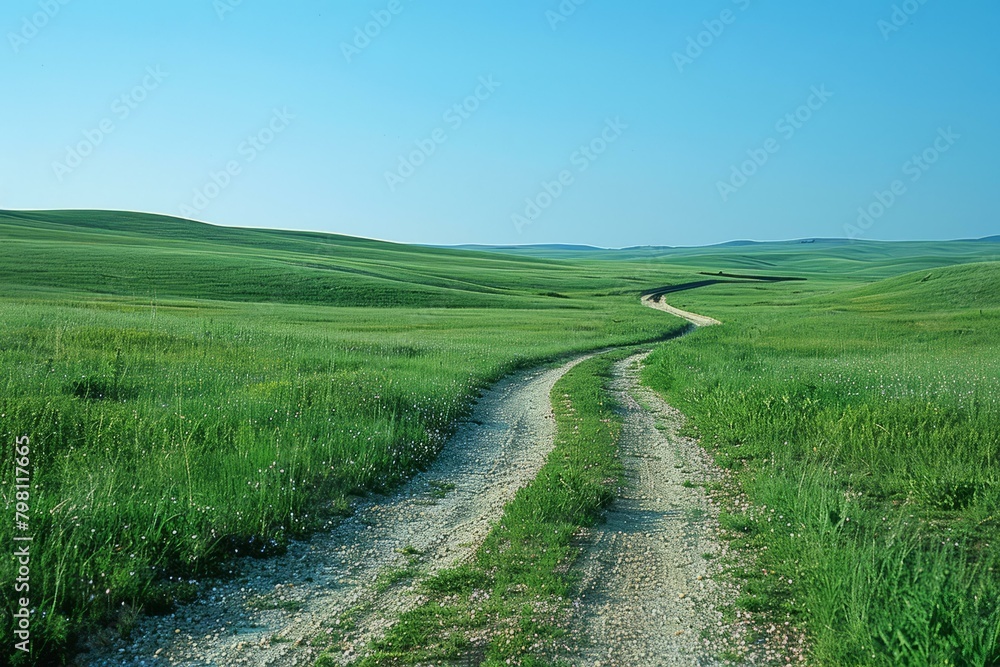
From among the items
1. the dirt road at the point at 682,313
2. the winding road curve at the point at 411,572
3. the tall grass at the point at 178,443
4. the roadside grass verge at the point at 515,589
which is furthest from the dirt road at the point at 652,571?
the dirt road at the point at 682,313

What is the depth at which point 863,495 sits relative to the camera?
356 inches

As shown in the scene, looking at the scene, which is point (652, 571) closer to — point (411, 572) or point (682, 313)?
point (411, 572)

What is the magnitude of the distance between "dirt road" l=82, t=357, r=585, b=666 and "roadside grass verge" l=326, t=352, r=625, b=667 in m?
0.27

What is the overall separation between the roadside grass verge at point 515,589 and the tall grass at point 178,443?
2.08 meters

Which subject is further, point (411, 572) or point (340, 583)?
point (411, 572)

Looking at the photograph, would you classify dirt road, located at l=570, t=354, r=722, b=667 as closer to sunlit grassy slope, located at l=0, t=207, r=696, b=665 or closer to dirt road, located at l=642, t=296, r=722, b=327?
sunlit grassy slope, located at l=0, t=207, r=696, b=665

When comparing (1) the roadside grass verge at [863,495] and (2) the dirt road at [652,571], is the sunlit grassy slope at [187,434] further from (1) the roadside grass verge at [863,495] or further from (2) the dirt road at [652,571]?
(1) the roadside grass verge at [863,495]

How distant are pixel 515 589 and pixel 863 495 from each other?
533 centimetres

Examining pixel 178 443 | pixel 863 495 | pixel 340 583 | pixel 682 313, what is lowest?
pixel 682 313

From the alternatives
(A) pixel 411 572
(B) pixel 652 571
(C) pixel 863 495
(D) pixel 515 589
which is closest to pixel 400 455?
(A) pixel 411 572

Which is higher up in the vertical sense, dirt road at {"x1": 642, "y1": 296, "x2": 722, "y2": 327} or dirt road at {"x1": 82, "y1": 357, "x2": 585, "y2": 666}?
dirt road at {"x1": 82, "y1": 357, "x2": 585, "y2": 666}

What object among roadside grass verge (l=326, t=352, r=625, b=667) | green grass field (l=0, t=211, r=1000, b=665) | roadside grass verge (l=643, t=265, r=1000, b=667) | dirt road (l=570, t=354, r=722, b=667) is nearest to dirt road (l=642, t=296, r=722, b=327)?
green grass field (l=0, t=211, r=1000, b=665)

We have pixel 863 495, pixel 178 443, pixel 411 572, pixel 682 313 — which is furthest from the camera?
pixel 682 313

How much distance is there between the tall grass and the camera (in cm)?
598
